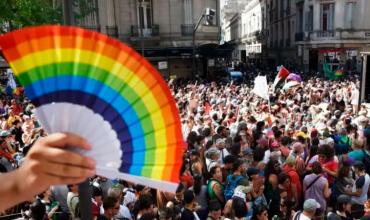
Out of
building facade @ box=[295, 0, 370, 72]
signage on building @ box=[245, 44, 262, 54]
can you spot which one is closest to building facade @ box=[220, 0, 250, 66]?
signage on building @ box=[245, 44, 262, 54]

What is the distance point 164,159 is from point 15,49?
2.59 ft

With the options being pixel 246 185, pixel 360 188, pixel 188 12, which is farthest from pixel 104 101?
pixel 188 12

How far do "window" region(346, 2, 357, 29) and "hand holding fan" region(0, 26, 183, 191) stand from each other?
127 ft

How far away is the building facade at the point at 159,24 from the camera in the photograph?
1201 inches

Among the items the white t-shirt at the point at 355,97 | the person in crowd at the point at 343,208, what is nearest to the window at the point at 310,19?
the white t-shirt at the point at 355,97

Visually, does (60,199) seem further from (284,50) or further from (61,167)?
(284,50)

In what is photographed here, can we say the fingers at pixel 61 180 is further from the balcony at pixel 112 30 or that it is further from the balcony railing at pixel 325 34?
the balcony railing at pixel 325 34

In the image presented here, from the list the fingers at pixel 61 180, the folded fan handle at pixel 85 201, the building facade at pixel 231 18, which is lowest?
the folded fan handle at pixel 85 201

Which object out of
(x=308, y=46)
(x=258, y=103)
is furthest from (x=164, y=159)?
(x=308, y=46)

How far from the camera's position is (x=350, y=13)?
3688cm

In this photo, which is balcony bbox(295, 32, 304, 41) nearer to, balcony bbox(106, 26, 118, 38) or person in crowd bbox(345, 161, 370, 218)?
balcony bbox(106, 26, 118, 38)

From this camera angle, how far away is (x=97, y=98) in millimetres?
1805

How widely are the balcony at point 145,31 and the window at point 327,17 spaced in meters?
16.4

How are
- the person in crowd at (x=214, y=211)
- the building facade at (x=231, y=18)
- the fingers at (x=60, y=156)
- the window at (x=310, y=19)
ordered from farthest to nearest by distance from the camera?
the building facade at (x=231, y=18), the window at (x=310, y=19), the person in crowd at (x=214, y=211), the fingers at (x=60, y=156)
